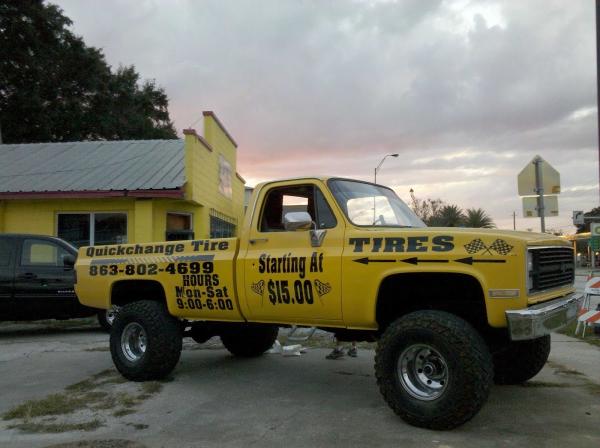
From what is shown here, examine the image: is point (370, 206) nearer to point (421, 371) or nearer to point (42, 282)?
point (421, 371)

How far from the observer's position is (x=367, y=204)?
18.6 ft

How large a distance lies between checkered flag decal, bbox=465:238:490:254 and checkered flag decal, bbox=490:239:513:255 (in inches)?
2.6

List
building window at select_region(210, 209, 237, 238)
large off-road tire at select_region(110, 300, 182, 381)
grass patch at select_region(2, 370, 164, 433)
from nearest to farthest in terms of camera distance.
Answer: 1. grass patch at select_region(2, 370, 164, 433)
2. large off-road tire at select_region(110, 300, 182, 381)
3. building window at select_region(210, 209, 237, 238)

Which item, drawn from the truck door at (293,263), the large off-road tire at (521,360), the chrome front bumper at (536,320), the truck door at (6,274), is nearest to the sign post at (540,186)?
the large off-road tire at (521,360)

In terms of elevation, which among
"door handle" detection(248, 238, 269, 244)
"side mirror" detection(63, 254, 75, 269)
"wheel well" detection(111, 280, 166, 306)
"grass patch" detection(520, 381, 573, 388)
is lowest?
"grass patch" detection(520, 381, 573, 388)

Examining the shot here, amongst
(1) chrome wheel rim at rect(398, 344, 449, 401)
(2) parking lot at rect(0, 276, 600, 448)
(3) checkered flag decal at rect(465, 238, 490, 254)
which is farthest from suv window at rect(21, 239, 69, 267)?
(3) checkered flag decal at rect(465, 238, 490, 254)

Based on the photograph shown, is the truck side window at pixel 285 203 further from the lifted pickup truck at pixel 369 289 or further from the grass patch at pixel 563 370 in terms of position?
the grass patch at pixel 563 370

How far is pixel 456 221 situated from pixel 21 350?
710 centimetres

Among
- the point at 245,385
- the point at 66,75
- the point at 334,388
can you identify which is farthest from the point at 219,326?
the point at 66,75

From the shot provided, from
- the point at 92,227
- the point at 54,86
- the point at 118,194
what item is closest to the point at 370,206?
the point at 118,194

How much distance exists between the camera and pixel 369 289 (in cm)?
493

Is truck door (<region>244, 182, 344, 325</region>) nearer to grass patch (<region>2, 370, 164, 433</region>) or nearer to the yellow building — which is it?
grass patch (<region>2, 370, 164, 433</region>)

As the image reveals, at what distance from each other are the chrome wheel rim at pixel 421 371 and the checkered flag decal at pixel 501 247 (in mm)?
917

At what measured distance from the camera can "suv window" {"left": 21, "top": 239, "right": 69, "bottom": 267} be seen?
33.0 ft
